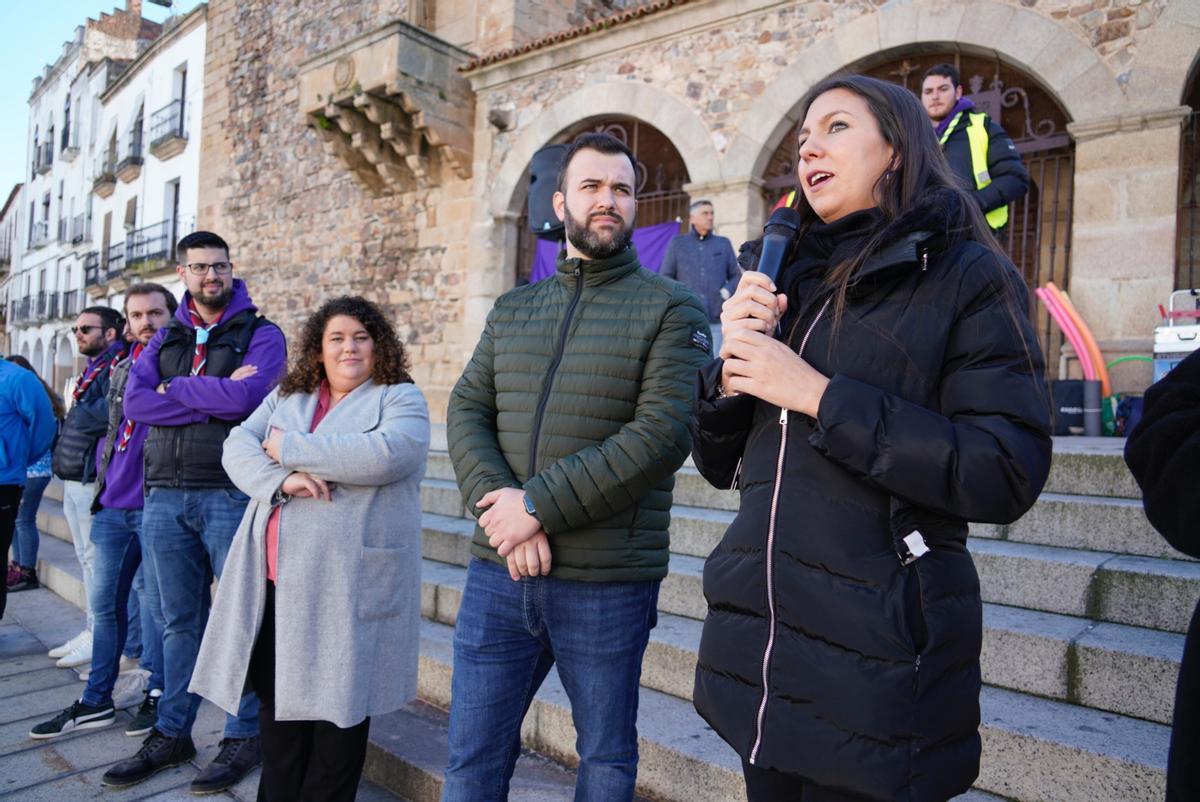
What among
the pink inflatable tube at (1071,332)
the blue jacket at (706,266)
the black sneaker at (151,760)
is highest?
the blue jacket at (706,266)

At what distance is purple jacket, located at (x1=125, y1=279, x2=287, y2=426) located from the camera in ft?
10.2

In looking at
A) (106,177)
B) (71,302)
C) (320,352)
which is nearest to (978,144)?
(320,352)

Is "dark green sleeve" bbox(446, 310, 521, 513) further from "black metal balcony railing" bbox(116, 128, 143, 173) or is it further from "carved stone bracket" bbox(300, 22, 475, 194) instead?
"black metal balcony railing" bbox(116, 128, 143, 173)

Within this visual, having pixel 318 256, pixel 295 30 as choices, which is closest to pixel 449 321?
pixel 318 256

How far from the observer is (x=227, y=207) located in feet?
47.9

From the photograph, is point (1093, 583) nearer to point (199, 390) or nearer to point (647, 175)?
point (199, 390)

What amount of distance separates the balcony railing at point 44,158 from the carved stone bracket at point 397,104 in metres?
26.2

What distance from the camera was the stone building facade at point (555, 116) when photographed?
5797 mm

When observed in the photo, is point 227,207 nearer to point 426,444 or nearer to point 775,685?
point 426,444

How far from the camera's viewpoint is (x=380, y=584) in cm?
254

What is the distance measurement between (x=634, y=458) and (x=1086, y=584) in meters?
2.02

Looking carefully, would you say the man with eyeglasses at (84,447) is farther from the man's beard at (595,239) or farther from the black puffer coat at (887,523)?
the black puffer coat at (887,523)

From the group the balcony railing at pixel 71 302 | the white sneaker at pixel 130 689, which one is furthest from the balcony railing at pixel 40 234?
the white sneaker at pixel 130 689

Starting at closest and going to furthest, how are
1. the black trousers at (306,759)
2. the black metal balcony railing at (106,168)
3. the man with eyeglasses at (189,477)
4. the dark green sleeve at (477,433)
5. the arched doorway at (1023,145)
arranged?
the dark green sleeve at (477,433) → the black trousers at (306,759) → the man with eyeglasses at (189,477) → the arched doorway at (1023,145) → the black metal balcony railing at (106,168)
